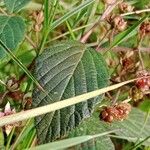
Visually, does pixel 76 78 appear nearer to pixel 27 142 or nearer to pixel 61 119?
pixel 61 119

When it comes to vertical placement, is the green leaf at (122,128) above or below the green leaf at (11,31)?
below

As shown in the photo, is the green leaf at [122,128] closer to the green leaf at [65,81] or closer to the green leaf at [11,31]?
the green leaf at [65,81]

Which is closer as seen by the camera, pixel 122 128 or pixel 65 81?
pixel 65 81

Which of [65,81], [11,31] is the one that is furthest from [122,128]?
[11,31]

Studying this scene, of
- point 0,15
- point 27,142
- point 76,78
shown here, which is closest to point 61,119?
point 76,78

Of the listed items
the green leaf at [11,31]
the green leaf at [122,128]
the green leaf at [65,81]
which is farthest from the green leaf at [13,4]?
the green leaf at [122,128]

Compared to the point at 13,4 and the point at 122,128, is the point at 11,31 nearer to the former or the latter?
the point at 13,4
